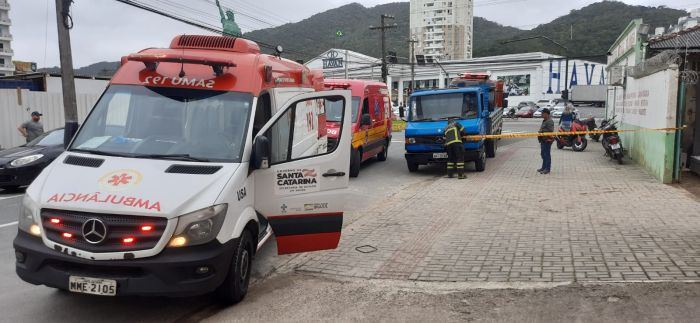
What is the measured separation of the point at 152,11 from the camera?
50.6 feet

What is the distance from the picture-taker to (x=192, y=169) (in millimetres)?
4629

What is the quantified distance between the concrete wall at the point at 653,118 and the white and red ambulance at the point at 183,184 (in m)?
8.36

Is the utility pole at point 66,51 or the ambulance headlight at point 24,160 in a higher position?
the utility pole at point 66,51

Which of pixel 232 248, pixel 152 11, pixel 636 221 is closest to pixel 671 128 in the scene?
pixel 636 221

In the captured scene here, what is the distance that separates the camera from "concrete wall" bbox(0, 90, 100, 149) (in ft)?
58.4

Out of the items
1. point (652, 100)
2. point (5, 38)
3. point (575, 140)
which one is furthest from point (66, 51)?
point (5, 38)

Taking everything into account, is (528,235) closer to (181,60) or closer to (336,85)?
(181,60)

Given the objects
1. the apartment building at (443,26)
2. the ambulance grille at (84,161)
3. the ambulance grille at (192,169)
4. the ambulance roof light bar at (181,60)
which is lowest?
the ambulance grille at (192,169)

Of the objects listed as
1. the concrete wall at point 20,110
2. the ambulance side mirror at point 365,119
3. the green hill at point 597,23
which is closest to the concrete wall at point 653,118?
the ambulance side mirror at point 365,119

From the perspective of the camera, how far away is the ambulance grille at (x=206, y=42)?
241 inches

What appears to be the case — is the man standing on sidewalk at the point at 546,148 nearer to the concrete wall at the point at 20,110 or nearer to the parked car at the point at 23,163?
the parked car at the point at 23,163

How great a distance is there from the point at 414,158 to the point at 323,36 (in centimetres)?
4240

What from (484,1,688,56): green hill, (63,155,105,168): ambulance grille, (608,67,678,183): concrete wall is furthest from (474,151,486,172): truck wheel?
(484,1,688,56): green hill

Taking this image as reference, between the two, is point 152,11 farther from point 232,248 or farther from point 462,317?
point 462,317
